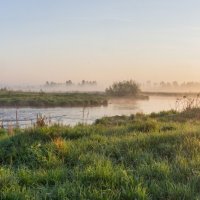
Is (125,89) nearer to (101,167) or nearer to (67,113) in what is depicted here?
(67,113)

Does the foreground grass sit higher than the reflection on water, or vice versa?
the foreground grass

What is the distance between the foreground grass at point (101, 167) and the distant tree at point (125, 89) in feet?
169

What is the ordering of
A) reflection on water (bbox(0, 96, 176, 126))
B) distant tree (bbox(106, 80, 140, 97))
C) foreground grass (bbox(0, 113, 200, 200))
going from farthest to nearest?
distant tree (bbox(106, 80, 140, 97)) → reflection on water (bbox(0, 96, 176, 126)) → foreground grass (bbox(0, 113, 200, 200))

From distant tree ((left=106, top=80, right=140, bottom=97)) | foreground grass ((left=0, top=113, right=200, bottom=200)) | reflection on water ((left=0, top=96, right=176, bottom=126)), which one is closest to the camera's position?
foreground grass ((left=0, top=113, right=200, bottom=200))

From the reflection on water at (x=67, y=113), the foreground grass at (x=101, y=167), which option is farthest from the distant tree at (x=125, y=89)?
the foreground grass at (x=101, y=167)

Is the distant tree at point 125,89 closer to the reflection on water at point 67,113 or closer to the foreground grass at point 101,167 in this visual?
the reflection on water at point 67,113

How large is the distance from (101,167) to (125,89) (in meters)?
55.1

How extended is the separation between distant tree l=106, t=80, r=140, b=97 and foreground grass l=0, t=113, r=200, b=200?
5140cm

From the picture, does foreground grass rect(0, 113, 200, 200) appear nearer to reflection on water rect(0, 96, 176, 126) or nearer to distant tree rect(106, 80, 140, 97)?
reflection on water rect(0, 96, 176, 126)

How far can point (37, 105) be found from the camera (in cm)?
3903

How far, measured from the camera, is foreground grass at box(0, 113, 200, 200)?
548cm

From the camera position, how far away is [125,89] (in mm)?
61250

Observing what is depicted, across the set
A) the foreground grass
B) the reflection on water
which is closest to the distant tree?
the reflection on water

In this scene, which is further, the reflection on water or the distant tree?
the distant tree
